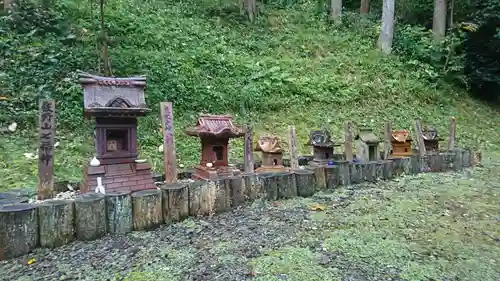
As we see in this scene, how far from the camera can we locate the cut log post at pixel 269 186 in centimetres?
461

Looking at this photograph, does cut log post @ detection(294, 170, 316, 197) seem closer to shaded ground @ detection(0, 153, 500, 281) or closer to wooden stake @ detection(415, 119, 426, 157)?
shaded ground @ detection(0, 153, 500, 281)

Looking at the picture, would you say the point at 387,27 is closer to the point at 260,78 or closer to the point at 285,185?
the point at 260,78

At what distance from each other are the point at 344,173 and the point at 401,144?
5.66 feet

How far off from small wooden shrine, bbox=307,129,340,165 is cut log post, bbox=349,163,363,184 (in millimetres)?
365

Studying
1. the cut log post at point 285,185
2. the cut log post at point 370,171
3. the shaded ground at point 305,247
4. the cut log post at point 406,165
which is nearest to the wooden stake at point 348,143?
the cut log post at point 370,171

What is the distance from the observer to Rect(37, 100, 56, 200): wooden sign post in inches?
147

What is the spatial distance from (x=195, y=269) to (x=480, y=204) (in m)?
4.00

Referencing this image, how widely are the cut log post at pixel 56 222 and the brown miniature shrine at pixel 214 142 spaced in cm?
169

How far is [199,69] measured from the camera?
937 cm

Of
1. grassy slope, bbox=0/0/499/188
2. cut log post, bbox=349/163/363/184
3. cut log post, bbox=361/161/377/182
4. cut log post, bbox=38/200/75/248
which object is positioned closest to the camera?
cut log post, bbox=38/200/75/248

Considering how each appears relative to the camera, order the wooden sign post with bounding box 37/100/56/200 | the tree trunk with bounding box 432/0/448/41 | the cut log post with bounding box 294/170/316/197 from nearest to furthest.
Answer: the wooden sign post with bounding box 37/100/56/200 → the cut log post with bounding box 294/170/316/197 → the tree trunk with bounding box 432/0/448/41

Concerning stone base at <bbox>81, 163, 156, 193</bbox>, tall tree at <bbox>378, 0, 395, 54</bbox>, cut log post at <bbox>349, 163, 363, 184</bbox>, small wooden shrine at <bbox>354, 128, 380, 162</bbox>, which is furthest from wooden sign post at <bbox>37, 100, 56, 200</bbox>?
tall tree at <bbox>378, 0, 395, 54</bbox>

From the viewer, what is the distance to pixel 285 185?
479 centimetres

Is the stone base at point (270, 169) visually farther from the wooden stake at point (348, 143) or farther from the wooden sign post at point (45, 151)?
the wooden sign post at point (45, 151)
